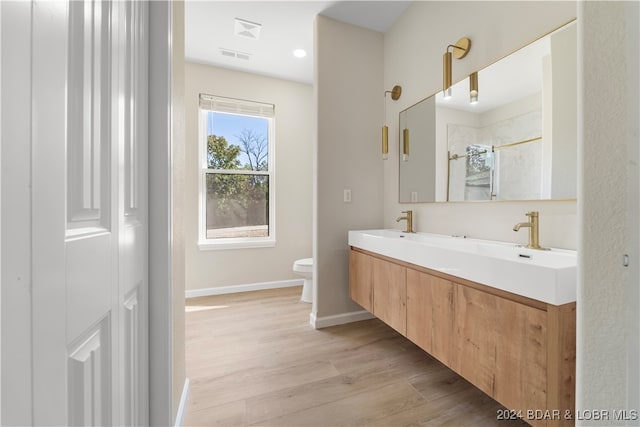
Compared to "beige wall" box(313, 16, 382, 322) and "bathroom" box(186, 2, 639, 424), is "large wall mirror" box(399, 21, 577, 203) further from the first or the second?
"beige wall" box(313, 16, 382, 322)

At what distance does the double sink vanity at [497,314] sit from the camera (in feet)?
2.86

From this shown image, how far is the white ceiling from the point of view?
2131 mm

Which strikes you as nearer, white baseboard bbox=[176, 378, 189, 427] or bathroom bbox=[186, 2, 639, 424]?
white baseboard bbox=[176, 378, 189, 427]

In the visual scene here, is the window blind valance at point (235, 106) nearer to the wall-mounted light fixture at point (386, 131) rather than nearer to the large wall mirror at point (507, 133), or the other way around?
the wall-mounted light fixture at point (386, 131)

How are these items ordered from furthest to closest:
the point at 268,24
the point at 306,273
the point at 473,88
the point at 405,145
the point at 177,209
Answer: the point at 306,273, the point at 268,24, the point at 405,145, the point at 473,88, the point at 177,209

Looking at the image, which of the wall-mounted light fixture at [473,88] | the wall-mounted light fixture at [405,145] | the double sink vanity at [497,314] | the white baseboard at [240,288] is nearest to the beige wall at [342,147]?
the wall-mounted light fixture at [405,145]

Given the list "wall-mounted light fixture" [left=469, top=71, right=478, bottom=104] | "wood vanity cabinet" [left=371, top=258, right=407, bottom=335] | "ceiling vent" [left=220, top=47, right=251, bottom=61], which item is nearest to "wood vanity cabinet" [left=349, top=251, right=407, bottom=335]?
"wood vanity cabinet" [left=371, top=258, right=407, bottom=335]

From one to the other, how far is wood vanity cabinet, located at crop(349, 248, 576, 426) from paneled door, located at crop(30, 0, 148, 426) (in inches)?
50.0

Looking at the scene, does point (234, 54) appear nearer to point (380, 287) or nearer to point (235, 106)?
point (235, 106)

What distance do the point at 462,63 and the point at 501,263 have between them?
142cm

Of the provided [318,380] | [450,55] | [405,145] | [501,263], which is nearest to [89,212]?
[501,263]

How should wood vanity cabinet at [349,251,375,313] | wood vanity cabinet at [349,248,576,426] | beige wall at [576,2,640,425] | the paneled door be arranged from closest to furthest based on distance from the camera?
the paneled door
beige wall at [576,2,640,425]
wood vanity cabinet at [349,248,576,426]
wood vanity cabinet at [349,251,375,313]

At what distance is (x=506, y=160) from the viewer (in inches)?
60.4

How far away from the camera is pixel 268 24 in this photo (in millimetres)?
2338
